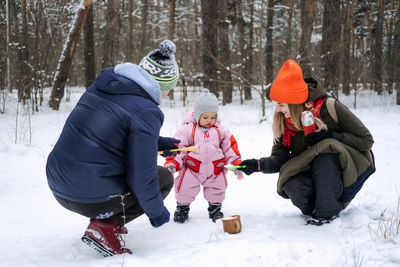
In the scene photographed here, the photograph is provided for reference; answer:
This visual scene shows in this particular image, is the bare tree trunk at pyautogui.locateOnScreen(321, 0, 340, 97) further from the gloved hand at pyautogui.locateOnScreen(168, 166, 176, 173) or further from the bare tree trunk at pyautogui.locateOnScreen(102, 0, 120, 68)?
the gloved hand at pyautogui.locateOnScreen(168, 166, 176, 173)

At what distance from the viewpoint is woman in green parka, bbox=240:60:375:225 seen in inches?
87.0

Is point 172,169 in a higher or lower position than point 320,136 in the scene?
lower

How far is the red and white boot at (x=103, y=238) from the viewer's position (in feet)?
6.13

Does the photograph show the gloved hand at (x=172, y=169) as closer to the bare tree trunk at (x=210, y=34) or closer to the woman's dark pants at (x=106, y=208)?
the woman's dark pants at (x=106, y=208)

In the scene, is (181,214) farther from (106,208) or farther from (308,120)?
(308,120)

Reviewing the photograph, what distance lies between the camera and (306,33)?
830cm

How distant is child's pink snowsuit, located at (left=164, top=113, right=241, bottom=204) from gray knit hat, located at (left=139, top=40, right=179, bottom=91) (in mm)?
830

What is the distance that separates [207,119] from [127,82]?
1.18 meters

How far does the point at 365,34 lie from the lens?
64.4 ft

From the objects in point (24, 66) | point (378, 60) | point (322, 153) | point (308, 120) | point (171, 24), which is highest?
point (171, 24)

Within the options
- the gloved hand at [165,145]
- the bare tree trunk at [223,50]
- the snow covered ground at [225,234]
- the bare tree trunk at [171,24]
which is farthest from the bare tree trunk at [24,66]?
the gloved hand at [165,145]

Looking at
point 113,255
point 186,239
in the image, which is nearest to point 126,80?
point 113,255

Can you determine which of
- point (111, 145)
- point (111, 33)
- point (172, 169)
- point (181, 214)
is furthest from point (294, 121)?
point (111, 33)

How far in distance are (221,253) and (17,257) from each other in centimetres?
130
